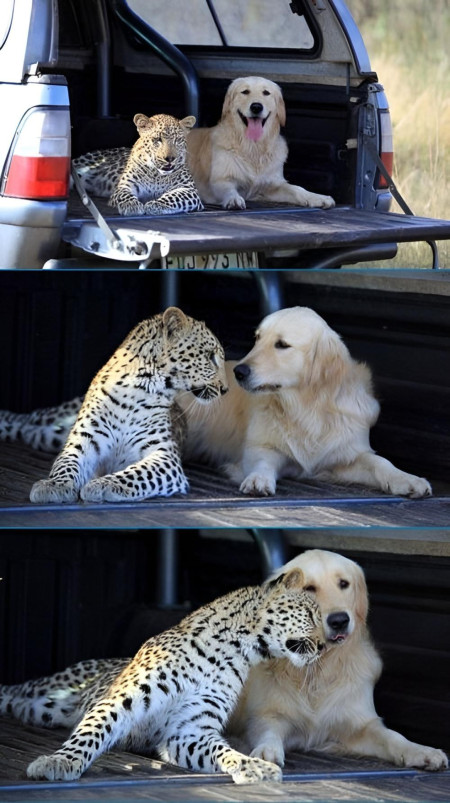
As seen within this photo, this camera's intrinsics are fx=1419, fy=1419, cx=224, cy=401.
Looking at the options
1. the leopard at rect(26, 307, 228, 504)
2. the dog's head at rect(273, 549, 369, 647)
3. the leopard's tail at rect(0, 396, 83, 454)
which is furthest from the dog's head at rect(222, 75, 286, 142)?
the dog's head at rect(273, 549, 369, 647)

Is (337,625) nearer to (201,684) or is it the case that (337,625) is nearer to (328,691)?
(328,691)

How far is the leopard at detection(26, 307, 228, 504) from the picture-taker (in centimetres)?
419

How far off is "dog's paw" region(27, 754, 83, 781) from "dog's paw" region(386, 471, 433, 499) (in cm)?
124

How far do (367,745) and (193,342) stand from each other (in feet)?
4.21

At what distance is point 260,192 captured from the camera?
21.4 feet

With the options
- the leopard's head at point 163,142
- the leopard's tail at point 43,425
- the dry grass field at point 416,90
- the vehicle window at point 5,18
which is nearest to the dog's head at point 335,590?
the leopard's tail at point 43,425

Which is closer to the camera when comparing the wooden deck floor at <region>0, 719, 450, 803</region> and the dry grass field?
the wooden deck floor at <region>0, 719, 450, 803</region>

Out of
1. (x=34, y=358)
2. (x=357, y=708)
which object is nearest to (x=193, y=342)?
(x=34, y=358)

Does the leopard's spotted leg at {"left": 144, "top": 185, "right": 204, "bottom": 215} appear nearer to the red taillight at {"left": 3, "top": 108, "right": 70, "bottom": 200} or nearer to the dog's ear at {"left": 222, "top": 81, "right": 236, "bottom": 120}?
the dog's ear at {"left": 222, "top": 81, "right": 236, "bottom": 120}

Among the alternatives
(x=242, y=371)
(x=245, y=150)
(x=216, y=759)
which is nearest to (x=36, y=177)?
(x=242, y=371)

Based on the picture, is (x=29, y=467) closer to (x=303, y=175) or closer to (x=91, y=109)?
(x=303, y=175)

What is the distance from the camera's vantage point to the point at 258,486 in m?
4.16

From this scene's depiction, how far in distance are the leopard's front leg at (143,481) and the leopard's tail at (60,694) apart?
64cm

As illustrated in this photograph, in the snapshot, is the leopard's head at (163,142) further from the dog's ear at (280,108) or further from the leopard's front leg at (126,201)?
the dog's ear at (280,108)
